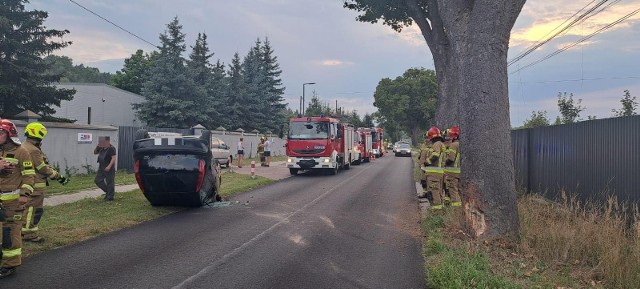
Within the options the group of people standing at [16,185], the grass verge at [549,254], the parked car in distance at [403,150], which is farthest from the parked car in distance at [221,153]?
the parked car in distance at [403,150]

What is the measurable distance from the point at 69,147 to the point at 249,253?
1347cm

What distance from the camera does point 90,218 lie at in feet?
32.4

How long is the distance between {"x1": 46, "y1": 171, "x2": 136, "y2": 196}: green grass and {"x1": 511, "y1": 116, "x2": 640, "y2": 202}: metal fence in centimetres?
1261

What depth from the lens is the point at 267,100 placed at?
2085 inches

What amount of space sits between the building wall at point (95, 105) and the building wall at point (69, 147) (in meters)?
23.8

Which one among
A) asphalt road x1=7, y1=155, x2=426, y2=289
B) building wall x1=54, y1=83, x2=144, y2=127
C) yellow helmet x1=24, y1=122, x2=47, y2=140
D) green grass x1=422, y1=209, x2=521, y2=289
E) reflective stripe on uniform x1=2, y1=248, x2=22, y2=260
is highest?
building wall x1=54, y1=83, x2=144, y2=127

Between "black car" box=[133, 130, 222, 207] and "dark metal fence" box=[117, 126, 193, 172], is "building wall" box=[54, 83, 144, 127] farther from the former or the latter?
"black car" box=[133, 130, 222, 207]

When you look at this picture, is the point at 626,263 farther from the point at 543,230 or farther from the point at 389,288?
the point at 389,288

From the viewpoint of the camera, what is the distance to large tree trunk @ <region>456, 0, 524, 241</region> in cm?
767

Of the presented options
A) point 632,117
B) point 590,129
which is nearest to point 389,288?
point 632,117

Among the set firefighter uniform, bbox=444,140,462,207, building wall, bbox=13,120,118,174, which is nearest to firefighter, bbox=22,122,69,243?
firefighter uniform, bbox=444,140,462,207

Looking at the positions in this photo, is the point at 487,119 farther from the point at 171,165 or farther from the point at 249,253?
the point at 171,165

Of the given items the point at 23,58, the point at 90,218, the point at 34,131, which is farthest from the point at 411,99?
the point at 34,131

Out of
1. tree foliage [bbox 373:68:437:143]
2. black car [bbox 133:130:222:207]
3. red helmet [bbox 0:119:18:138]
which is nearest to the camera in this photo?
red helmet [bbox 0:119:18:138]
